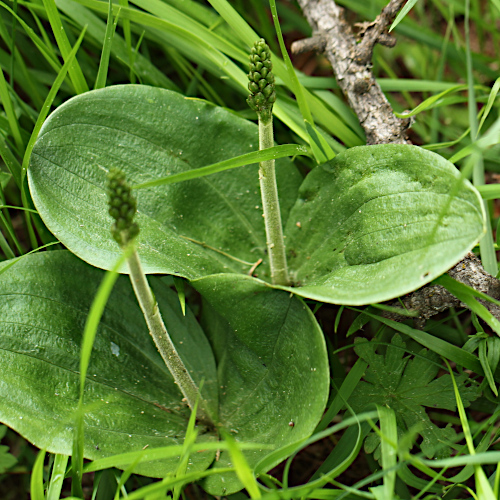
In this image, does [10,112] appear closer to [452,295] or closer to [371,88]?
[371,88]

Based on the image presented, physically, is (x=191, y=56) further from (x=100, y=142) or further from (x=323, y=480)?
(x=323, y=480)

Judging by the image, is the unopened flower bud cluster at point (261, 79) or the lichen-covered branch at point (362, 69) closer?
the unopened flower bud cluster at point (261, 79)

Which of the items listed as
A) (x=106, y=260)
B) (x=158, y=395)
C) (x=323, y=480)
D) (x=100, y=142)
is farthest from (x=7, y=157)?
(x=323, y=480)

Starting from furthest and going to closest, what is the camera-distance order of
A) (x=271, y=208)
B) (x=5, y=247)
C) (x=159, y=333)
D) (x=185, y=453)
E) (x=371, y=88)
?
(x=371, y=88) < (x=5, y=247) < (x=271, y=208) < (x=159, y=333) < (x=185, y=453)

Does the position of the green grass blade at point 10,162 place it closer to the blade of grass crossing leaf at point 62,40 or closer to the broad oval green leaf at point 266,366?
the blade of grass crossing leaf at point 62,40

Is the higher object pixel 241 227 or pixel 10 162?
pixel 10 162

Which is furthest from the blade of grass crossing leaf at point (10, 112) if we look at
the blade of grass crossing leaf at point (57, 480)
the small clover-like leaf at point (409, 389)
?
the small clover-like leaf at point (409, 389)

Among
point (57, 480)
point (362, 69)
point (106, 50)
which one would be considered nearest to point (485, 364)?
point (362, 69)

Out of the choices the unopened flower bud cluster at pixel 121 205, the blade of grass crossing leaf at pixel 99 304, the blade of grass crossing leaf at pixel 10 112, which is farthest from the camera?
the blade of grass crossing leaf at pixel 10 112
